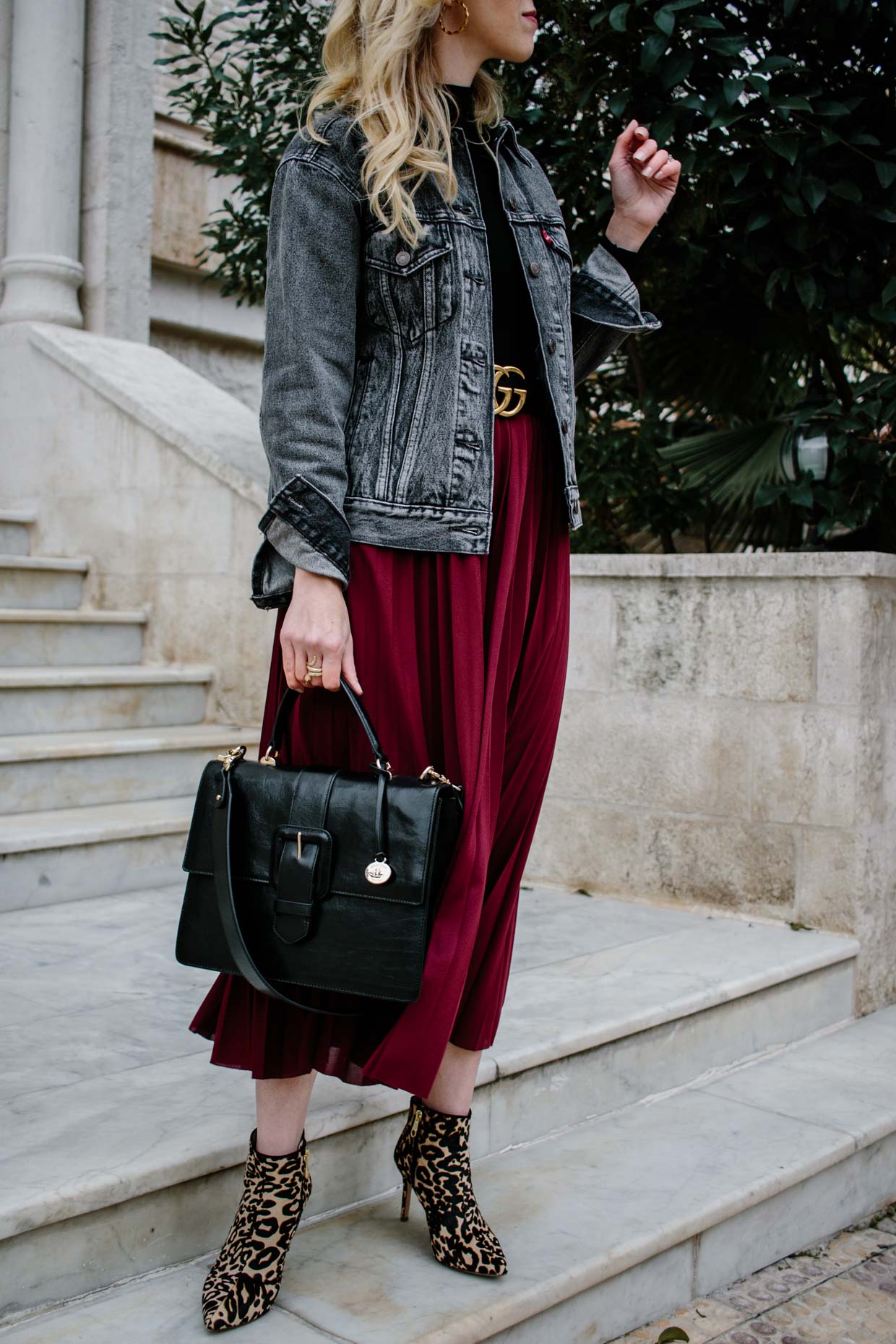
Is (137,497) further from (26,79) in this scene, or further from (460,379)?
(460,379)

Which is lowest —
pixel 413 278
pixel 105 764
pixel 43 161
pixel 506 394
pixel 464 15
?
pixel 105 764

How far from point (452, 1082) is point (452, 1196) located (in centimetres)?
17

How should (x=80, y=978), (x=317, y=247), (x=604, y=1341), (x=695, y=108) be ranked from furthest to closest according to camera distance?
(x=695, y=108) < (x=80, y=978) < (x=604, y=1341) < (x=317, y=247)

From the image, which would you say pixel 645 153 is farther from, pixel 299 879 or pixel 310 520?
pixel 299 879

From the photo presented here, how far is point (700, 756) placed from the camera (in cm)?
373

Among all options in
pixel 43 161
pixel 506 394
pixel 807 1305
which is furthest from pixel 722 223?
pixel 43 161

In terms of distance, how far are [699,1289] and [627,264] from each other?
1.80 metres

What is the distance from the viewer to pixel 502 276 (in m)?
1.90

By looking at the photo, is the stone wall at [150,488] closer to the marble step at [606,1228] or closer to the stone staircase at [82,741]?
the stone staircase at [82,741]

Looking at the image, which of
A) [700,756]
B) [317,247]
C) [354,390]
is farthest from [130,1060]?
[700,756]

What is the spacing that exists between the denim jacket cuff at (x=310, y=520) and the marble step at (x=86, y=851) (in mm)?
2045

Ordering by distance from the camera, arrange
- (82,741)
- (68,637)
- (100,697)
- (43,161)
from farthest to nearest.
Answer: (43,161) < (68,637) < (100,697) < (82,741)

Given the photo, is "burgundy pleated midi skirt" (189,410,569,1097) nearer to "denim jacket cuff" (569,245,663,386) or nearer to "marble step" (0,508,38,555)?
"denim jacket cuff" (569,245,663,386)

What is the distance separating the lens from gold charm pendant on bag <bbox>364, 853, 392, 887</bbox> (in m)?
1.67
